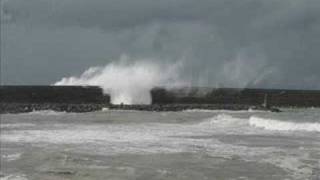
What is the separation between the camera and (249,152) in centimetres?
2230

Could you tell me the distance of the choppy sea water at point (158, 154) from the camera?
55.6ft

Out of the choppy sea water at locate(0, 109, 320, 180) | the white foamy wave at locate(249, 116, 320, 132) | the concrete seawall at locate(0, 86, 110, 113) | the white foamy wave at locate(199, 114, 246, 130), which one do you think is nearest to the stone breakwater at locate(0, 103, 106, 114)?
the concrete seawall at locate(0, 86, 110, 113)

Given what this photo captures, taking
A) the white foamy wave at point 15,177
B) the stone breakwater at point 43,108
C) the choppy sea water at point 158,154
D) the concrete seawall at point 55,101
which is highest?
the concrete seawall at point 55,101

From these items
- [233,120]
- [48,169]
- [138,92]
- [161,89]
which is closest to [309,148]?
[48,169]

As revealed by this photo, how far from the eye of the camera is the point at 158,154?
21297 mm

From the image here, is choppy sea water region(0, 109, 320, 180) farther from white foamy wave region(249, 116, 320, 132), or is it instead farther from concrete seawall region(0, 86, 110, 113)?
concrete seawall region(0, 86, 110, 113)

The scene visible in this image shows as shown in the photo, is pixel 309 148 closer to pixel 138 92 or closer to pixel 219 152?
pixel 219 152

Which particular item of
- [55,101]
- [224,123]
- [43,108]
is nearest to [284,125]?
[224,123]

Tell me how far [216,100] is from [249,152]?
57.6 m

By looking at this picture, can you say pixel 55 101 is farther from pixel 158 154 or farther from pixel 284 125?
pixel 158 154

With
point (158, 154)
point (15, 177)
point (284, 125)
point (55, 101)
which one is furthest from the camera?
point (55, 101)

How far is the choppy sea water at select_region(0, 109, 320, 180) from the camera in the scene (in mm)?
16938

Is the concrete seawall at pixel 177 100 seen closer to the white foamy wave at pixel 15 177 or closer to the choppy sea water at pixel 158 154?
the choppy sea water at pixel 158 154

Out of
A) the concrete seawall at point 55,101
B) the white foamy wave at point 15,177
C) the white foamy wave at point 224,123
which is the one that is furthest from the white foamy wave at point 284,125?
the white foamy wave at point 15,177
